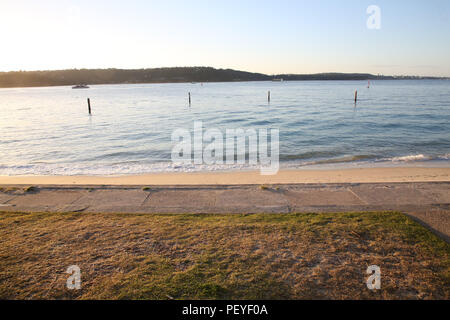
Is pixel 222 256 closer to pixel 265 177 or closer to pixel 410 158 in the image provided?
pixel 265 177

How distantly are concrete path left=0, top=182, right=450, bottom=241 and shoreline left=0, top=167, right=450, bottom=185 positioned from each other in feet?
7.65

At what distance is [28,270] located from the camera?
405 centimetres

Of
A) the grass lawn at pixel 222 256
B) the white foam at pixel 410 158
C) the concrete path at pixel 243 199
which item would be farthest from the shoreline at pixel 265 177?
the grass lawn at pixel 222 256

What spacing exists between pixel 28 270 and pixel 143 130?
21.4 m

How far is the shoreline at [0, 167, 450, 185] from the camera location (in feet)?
32.9

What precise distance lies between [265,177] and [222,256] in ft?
21.6

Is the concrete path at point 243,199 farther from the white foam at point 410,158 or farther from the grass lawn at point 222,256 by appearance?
the white foam at point 410,158

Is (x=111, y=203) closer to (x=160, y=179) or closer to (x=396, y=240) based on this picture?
(x=160, y=179)

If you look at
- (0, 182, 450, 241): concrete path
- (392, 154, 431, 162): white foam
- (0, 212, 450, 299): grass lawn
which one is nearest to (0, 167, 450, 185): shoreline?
(392, 154, 431, 162): white foam

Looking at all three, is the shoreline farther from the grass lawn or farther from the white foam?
the grass lawn

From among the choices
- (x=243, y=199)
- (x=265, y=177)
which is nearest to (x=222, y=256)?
(x=243, y=199)

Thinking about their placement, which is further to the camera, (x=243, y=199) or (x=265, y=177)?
(x=265, y=177)

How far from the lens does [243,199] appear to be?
6.79m
